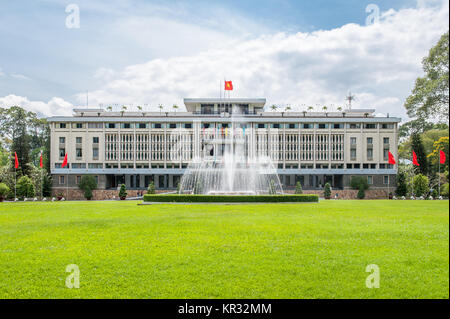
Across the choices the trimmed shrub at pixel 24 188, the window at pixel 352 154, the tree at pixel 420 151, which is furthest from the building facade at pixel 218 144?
the trimmed shrub at pixel 24 188

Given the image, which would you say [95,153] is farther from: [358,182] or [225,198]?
[358,182]

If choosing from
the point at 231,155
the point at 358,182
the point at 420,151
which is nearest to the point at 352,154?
the point at 358,182

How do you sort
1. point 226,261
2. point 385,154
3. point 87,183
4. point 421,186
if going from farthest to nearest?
point 385,154 → point 87,183 → point 421,186 → point 226,261

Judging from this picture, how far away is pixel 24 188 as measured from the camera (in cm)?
4581

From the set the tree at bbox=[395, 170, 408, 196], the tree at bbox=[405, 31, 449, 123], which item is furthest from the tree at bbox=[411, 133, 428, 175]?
the tree at bbox=[405, 31, 449, 123]

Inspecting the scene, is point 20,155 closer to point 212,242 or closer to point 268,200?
point 268,200

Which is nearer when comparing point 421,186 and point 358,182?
point 421,186

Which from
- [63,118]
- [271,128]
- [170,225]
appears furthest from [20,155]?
[170,225]

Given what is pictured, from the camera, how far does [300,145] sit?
194 feet

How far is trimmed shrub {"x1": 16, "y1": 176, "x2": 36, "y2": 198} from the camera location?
150ft

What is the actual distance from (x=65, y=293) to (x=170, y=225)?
8207 millimetres

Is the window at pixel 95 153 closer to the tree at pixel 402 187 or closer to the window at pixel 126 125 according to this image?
the window at pixel 126 125

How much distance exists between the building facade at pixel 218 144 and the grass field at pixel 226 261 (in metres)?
45.8

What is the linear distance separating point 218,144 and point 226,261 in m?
51.8
